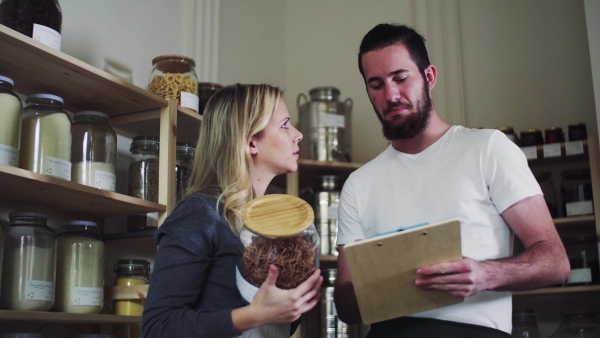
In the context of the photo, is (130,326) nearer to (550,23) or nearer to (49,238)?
(49,238)

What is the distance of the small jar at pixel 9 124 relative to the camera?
1.49m

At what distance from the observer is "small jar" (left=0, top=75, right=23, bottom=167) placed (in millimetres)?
1487

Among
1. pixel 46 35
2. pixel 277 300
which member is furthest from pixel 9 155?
pixel 277 300

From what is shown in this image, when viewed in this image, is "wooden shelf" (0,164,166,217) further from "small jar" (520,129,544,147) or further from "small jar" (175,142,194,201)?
"small jar" (520,129,544,147)

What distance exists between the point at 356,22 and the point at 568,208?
138 cm

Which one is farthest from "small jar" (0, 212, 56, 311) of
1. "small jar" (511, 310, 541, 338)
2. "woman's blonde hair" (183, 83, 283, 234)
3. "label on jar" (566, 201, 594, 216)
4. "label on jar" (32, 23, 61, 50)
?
"label on jar" (566, 201, 594, 216)

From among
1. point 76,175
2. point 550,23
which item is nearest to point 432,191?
point 76,175

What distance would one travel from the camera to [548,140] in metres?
2.53

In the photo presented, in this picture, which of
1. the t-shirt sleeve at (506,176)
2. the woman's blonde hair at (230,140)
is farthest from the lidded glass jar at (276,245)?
the t-shirt sleeve at (506,176)

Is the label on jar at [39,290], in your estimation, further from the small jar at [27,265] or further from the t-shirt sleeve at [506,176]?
the t-shirt sleeve at [506,176]

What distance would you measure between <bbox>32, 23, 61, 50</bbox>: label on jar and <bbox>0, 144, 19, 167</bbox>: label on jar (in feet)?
0.89

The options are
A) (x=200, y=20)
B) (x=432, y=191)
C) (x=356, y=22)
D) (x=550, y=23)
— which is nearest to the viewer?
(x=432, y=191)

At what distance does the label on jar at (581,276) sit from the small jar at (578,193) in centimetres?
A: 20

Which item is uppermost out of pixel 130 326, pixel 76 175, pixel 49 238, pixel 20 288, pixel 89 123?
pixel 89 123
